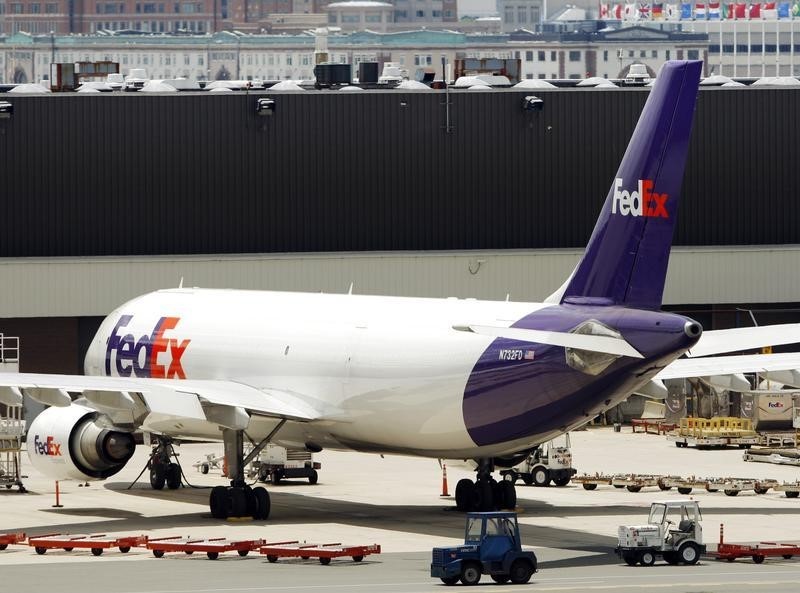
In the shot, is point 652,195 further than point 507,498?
No

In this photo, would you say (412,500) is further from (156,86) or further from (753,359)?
(156,86)

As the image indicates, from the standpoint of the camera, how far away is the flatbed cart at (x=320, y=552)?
39469 millimetres

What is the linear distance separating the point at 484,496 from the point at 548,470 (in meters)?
7.40

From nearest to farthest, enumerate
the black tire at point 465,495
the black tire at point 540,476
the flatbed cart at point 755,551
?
1. the flatbed cart at point 755,551
2. the black tire at point 465,495
3. the black tire at point 540,476

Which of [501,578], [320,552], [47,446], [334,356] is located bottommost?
[47,446]

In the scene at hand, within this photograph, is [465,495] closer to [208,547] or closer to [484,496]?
[484,496]

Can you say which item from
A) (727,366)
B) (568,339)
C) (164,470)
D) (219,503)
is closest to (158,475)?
(164,470)

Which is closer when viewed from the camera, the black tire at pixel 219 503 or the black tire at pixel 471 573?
the black tire at pixel 471 573

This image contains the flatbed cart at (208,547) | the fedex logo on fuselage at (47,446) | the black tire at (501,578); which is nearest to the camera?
the black tire at (501,578)

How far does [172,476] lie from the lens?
184 feet

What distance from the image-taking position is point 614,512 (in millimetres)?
48969

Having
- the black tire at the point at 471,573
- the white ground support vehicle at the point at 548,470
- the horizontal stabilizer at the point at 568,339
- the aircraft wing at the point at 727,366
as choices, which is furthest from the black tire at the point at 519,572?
the white ground support vehicle at the point at 548,470

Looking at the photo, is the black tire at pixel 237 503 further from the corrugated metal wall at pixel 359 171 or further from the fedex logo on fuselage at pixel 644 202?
the corrugated metal wall at pixel 359 171

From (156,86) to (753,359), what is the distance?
113 feet
